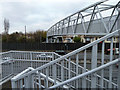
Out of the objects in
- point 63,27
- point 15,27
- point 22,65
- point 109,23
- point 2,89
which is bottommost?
point 2,89

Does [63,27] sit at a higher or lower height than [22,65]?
higher

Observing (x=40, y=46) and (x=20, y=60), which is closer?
(x=20, y=60)

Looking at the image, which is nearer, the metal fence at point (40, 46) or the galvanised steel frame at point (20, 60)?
the galvanised steel frame at point (20, 60)

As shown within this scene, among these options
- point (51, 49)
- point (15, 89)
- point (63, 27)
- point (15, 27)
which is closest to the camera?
point (15, 89)

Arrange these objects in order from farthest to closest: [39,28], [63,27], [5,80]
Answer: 1. [39,28]
2. [63,27]
3. [5,80]

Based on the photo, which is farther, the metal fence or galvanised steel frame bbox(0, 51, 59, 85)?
the metal fence

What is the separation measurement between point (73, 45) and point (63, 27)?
22.0 feet

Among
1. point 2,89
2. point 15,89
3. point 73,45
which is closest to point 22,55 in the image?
point 2,89

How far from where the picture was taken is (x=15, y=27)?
27.3 m

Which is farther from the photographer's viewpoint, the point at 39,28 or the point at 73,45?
the point at 39,28

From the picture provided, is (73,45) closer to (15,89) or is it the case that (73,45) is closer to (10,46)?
(10,46)

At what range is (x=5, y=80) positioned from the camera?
3.80m

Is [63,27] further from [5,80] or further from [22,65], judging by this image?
[5,80]

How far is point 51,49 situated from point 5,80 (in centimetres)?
1210
